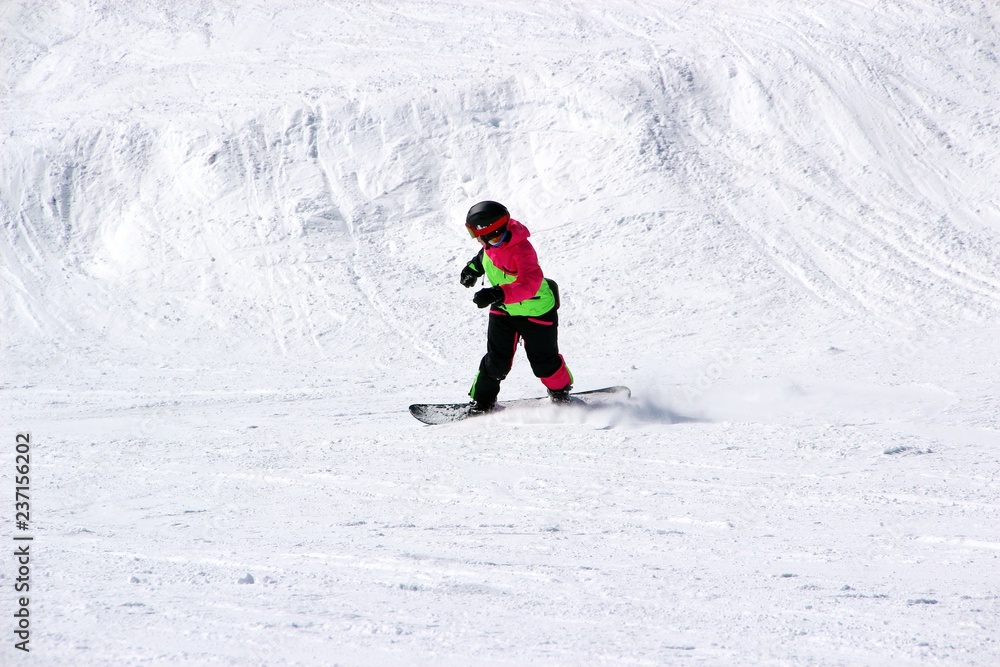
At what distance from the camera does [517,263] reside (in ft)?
19.3

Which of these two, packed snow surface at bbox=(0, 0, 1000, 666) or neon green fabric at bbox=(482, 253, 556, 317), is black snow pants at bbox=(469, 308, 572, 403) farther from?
packed snow surface at bbox=(0, 0, 1000, 666)

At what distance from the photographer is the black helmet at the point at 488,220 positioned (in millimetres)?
5684

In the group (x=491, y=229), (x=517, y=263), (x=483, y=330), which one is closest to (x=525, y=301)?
(x=517, y=263)

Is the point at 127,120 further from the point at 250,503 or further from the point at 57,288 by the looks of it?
the point at 250,503

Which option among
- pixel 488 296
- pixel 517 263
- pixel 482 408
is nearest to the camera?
pixel 488 296

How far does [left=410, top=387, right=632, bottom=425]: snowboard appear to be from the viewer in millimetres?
6332

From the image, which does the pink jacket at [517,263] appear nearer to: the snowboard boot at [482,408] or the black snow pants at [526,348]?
the black snow pants at [526,348]

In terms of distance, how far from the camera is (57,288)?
10.8m

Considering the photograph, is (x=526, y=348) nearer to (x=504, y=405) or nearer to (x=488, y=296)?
(x=504, y=405)

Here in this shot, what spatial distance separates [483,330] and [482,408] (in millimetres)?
2830

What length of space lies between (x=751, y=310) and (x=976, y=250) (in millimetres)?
2876

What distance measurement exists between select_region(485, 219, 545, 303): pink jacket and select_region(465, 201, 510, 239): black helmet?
0.09 metres

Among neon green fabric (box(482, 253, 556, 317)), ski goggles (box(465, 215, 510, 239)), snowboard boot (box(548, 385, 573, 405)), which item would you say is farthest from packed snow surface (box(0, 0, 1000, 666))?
ski goggles (box(465, 215, 510, 239))

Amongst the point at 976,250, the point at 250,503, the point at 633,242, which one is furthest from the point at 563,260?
the point at 250,503
